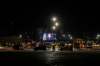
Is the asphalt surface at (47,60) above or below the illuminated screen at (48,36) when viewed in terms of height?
below

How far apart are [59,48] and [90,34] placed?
55804mm

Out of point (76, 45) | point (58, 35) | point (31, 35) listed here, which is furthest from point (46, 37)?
point (31, 35)

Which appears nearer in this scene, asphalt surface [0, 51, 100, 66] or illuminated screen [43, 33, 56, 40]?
asphalt surface [0, 51, 100, 66]

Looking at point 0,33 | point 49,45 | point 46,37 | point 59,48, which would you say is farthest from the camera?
point 0,33

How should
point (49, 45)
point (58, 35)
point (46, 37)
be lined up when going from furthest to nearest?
point (58, 35) < point (46, 37) < point (49, 45)

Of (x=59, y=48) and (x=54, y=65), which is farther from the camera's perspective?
(x=59, y=48)

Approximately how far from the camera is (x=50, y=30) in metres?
69.1

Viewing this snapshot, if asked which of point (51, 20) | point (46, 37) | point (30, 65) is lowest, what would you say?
point (30, 65)

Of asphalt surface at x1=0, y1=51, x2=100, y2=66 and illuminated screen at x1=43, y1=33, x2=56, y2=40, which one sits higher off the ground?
illuminated screen at x1=43, y1=33, x2=56, y2=40

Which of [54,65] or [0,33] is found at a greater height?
[0,33]

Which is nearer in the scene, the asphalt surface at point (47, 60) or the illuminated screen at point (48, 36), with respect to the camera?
the asphalt surface at point (47, 60)

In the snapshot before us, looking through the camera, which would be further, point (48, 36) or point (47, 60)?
point (48, 36)

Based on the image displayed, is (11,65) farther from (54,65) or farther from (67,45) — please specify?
(67,45)

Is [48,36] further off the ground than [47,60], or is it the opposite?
[48,36]
